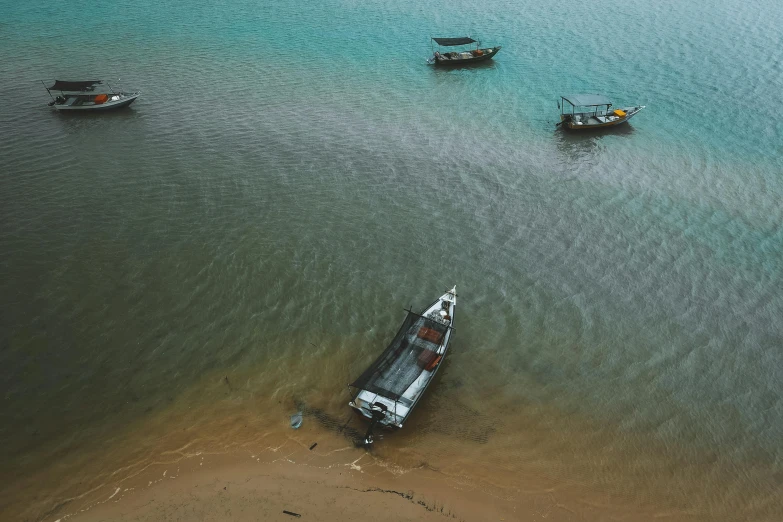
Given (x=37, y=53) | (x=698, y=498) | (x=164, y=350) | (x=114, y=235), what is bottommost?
(x=698, y=498)

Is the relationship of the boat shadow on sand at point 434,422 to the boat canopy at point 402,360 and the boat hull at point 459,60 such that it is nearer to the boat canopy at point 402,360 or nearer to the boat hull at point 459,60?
the boat canopy at point 402,360

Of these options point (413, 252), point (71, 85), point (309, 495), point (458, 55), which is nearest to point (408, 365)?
point (309, 495)

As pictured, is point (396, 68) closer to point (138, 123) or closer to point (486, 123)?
point (486, 123)

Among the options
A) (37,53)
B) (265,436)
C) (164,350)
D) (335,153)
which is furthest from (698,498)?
(37,53)

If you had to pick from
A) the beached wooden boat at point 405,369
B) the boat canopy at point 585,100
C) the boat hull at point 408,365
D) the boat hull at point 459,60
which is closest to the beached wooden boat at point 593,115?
the boat canopy at point 585,100

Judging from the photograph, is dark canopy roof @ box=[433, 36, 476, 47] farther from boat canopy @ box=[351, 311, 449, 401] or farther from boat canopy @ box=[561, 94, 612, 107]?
boat canopy @ box=[351, 311, 449, 401]

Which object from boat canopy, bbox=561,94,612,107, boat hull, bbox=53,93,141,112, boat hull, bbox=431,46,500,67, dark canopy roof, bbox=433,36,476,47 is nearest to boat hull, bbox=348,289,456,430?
boat canopy, bbox=561,94,612,107

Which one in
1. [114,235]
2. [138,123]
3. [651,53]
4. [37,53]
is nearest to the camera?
[114,235]
